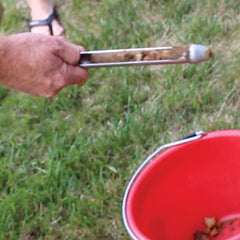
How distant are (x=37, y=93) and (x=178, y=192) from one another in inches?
19.7

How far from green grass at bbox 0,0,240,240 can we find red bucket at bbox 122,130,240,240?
7.1 inches

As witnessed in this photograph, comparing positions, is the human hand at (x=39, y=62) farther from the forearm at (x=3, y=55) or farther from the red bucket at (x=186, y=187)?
the red bucket at (x=186, y=187)

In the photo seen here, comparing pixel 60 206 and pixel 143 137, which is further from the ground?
pixel 143 137

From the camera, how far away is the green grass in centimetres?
162

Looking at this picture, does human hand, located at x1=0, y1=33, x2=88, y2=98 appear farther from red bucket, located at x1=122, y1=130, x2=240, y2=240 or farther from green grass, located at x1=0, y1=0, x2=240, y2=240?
green grass, located at x1=0, y1=0, x2=240, y2=240

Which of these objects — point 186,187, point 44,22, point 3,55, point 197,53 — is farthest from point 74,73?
point 44,22

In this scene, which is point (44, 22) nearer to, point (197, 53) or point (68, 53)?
point (68, 53)

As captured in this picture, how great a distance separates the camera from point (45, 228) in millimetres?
1606

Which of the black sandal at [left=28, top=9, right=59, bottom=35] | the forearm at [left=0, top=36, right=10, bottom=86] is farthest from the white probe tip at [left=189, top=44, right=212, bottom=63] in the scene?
the black sandal at [left=28, top=9, right=59, bottom=35]

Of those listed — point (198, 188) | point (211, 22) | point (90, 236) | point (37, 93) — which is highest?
point (37, 93)

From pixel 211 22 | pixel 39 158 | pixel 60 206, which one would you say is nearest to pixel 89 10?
pixel 211 22

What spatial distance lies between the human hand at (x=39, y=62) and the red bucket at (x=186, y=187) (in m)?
Result: 0.31

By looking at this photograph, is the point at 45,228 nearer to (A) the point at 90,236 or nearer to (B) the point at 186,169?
(A) the point at 90,236

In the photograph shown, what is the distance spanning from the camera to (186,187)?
1455 millimetres
